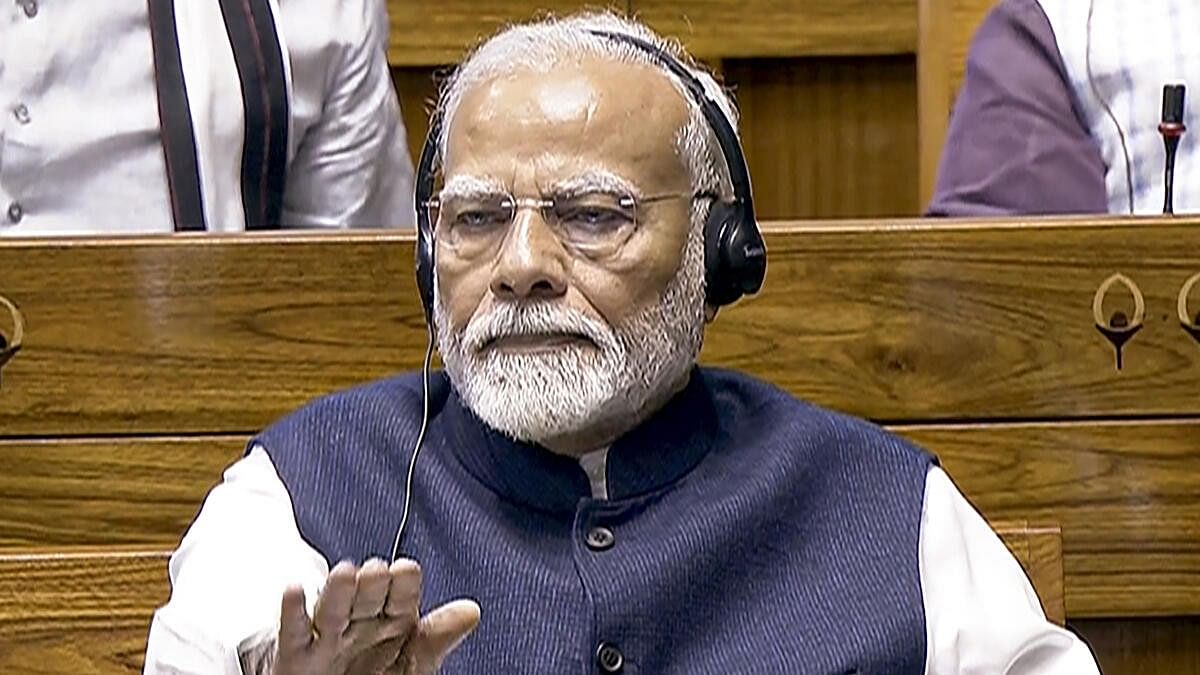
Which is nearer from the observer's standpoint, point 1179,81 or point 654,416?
point 654,416

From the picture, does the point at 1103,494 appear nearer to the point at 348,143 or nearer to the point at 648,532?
the point at 648,532

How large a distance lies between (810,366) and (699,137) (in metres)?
0.30

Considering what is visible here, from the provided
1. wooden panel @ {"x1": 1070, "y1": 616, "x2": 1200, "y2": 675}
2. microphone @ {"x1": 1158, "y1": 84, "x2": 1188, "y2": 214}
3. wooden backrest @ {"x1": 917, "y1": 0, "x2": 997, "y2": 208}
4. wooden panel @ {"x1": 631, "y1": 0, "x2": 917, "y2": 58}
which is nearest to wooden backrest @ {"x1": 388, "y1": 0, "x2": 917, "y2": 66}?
wooden panel @ {"x1": 631, "y1": 0, "x2": 917, "y2": 58}

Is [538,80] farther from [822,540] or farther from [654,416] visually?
[822,540]

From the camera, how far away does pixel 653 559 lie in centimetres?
141

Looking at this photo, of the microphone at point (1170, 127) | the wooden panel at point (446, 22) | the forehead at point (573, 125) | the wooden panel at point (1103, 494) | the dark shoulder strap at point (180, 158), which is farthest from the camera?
the wooden panel at point (446, 22)

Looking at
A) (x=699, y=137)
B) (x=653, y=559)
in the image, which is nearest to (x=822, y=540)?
(x=653, y=559)

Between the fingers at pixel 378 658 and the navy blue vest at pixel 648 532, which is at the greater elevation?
the fingers at pixel 378 658

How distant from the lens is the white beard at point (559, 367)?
1.40 meters

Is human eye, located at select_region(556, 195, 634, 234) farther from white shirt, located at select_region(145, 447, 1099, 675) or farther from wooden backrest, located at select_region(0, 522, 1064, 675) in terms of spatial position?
wooden backrest, located at select_region(0, 522, 1064, 675)

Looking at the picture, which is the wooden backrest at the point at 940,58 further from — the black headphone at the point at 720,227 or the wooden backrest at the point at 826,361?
the black headphone at the point at 720,227

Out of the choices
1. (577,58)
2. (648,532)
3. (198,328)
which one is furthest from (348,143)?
(648,532)

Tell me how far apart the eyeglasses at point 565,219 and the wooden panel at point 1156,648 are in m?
0.54

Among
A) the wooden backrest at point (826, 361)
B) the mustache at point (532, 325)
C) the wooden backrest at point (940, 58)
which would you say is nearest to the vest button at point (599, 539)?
the mustache at point (532, 325)
